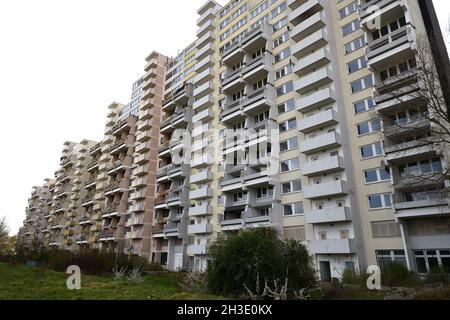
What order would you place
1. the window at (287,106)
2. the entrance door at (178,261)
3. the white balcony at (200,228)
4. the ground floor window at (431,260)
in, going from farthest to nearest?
the entrance door at (178,261)
the white balcony at (200,228)
the window at (287,106)
the ground floor window at (431,260)

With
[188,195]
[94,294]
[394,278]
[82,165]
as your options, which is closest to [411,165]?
[394,278]

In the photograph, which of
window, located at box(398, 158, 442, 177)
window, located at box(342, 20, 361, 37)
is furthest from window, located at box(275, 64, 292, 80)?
window, located at box(398, 158, 442, 177)

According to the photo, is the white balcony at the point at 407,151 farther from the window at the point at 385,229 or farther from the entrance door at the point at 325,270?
the entrance door at the point at 325,270

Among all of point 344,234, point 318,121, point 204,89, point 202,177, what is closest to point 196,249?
point 202,177

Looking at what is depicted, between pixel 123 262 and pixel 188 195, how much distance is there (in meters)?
15.7

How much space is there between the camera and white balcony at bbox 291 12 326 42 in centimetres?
3577

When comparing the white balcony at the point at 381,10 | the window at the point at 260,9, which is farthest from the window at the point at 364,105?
the window at the point at 260,9

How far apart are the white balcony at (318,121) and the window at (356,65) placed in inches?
234

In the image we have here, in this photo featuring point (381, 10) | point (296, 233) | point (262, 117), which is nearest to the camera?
point (381, 10)

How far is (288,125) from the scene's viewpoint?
37.3 meters

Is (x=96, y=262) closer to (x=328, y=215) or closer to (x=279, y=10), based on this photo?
(x=328, y=215)

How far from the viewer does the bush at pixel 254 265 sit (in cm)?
1600

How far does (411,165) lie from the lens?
1091 inches

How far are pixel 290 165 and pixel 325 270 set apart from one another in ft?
40.2
